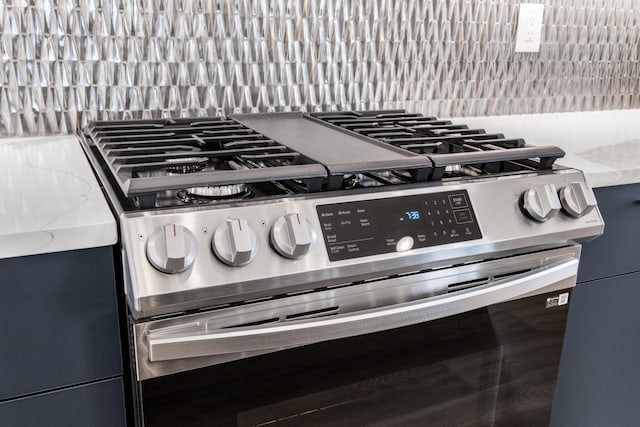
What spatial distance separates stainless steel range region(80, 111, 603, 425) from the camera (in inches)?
29.4

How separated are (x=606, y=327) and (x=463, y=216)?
59cm

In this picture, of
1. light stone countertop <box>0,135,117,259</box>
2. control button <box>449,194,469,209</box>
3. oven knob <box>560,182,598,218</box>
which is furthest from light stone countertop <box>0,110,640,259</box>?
control button <box>449,194,469,209</box>

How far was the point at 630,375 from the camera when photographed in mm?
1375

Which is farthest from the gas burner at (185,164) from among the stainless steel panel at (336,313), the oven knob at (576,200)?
the oven knob at (576,200)

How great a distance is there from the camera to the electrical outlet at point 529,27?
5.52 ft

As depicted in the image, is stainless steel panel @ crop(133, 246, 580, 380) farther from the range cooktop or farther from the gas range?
the range cooktop

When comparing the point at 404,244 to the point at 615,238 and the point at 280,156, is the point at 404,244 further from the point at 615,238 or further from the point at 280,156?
the point at 615,238

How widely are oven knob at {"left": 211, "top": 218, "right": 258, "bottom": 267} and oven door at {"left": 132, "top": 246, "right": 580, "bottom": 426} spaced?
8cm

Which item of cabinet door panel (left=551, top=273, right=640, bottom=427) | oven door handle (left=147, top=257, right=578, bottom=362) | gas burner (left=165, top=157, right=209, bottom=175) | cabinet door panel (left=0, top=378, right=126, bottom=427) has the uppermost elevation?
gas burner (left=165, top=157, right=209, bottom=175)

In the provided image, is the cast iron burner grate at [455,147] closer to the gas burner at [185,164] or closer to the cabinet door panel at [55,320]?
the gas burner at [185,164]

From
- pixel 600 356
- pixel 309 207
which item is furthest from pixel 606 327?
pixel 309 207

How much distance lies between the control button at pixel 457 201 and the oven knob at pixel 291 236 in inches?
9.8

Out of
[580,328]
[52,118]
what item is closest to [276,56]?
[52,118]

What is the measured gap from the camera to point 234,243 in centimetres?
74
